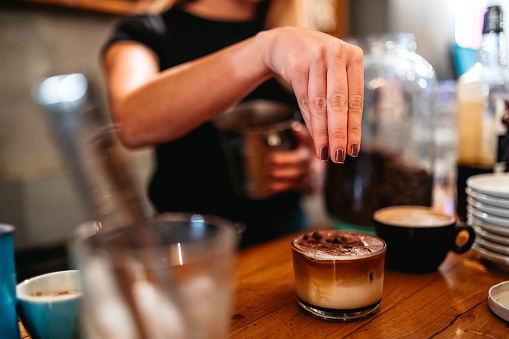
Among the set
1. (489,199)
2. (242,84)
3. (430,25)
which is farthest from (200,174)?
(430,25)

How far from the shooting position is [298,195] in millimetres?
1425

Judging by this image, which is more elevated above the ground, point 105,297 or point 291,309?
point 105,297

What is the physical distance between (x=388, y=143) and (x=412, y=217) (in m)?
0.34

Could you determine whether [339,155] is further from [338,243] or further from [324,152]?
[338,243]

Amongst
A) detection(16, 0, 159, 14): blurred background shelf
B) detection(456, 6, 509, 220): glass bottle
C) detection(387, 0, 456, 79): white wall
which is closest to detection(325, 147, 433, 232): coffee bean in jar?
detection(456, 6, 509, 220): glass bottle

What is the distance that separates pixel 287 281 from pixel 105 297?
1.42ft

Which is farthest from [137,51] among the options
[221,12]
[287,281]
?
[287,281]

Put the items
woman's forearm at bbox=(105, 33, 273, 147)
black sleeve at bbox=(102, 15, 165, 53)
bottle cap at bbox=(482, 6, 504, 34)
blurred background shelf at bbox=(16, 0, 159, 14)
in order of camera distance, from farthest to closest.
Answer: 1. blurred background shelf at bbox=(16, 0, 159, 14)
2. black sleeve at bbox=(102, 15, 165, 53)
3. bottle cap at bbox=(482, 6, 504, 34)
4. woman's forearm at bbox=(105, 33, 273, 147)

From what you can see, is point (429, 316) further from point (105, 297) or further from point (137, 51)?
point (137, 51)

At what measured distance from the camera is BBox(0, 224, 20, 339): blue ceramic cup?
1.53 ft

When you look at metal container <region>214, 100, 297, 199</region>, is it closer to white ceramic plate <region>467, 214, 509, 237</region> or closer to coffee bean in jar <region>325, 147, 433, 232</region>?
coffee bean in jar <region>325, 147, 433, 232</region>

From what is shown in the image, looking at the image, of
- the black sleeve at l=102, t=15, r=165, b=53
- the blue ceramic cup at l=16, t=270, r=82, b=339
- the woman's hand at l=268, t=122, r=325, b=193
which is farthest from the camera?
the black sleeve at l=102, t=15, r=165, b=53

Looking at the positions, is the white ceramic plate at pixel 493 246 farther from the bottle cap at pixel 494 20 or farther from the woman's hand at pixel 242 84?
the bottle cap at pixel 494 20

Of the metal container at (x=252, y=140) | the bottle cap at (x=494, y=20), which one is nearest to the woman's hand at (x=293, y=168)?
the metal container at (x=252, y=140)
